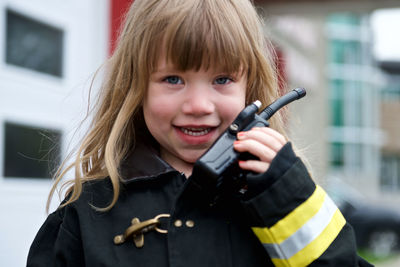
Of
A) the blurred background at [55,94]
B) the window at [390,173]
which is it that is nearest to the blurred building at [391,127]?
the window at [390,173]

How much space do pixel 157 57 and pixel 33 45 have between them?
8.67 ft

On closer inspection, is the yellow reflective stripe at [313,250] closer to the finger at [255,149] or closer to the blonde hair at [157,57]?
the finger at [255,149]

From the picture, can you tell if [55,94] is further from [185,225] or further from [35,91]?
[185,225]

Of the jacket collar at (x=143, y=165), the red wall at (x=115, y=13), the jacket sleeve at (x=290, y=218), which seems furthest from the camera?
the red wall at (x=115, y=13)

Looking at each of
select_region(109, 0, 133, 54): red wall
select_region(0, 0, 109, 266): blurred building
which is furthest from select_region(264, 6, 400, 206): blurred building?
select_region(0, 0, 109, 266): blurred building

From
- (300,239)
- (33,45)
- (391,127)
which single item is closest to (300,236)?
(300,239)

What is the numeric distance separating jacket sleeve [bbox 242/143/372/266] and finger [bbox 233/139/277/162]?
3cm

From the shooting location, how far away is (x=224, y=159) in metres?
1.41

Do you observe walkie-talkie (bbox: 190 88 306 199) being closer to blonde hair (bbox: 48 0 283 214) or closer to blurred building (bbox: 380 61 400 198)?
blonde hair (bbox: 48 0 283 214)

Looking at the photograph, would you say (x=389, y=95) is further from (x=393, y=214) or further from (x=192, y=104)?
(x=192, y=104)

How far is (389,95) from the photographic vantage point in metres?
30.6

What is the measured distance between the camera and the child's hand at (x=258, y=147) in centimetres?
142

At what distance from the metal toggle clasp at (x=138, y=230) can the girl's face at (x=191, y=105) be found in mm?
215

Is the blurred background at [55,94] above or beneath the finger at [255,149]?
beneath
